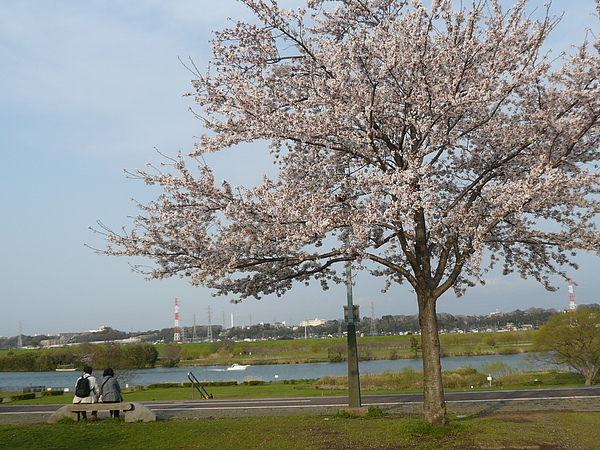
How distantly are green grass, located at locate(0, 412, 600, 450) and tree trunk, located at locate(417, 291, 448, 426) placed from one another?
29cm

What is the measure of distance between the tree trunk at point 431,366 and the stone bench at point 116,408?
7781 mm

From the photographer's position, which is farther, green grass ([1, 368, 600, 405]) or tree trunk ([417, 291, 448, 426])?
green grass ([1, 368, 600, 405])

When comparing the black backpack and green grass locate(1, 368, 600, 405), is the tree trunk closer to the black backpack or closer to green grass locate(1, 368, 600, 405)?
the black backpack

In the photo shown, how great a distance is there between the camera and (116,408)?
1412 centimetres

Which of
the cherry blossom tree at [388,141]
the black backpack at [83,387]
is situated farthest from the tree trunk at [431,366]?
the black backpack at [83,387]

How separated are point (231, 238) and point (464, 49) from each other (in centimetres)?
619

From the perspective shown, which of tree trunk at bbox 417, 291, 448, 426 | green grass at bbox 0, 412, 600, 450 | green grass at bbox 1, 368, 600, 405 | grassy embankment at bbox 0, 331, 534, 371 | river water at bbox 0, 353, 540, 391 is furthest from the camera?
grassy embankment at bbox 0, 331, 534, 371

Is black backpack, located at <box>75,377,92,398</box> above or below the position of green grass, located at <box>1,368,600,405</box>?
above

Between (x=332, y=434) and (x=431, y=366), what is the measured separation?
2.54 meters

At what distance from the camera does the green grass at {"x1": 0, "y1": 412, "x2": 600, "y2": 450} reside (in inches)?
368

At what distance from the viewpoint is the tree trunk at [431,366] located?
34.3 ft

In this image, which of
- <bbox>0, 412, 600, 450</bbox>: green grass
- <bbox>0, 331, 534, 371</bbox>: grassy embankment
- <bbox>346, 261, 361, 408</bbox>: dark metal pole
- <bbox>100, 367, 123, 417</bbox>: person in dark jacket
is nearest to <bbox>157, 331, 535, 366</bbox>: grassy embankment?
<bbox>0, 331, 534, 371</bbox>: grassy embankment

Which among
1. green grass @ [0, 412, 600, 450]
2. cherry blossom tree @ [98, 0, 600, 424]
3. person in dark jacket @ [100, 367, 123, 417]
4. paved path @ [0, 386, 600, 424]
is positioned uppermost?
cherry blossom tree @ [98, 0, 600, 424]

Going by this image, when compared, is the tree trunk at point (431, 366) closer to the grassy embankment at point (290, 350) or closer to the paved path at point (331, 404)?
the paved path at point (331, 404)
